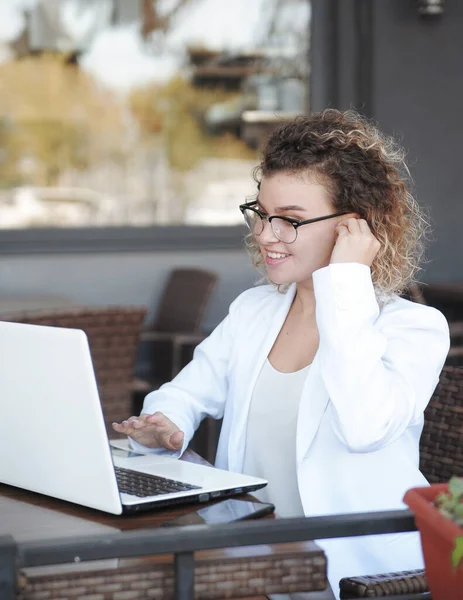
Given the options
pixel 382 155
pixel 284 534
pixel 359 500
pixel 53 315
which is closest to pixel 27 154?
pixel 53 315

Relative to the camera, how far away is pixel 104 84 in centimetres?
548

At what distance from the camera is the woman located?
162 cm

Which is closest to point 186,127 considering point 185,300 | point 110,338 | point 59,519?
point 185,300

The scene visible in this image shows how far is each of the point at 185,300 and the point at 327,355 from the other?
3.15 metres

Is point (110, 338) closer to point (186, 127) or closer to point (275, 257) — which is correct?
point (275, 257)

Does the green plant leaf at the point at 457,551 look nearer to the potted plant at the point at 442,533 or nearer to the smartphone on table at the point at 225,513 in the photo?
the potted plant at the point at 442,533

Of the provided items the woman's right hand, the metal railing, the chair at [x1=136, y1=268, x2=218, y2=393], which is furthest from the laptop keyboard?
the chair at [x1=136, y1=268, x2=218, y2=393]

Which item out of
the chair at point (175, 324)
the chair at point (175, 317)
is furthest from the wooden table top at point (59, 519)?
the chair at point (175, 317)

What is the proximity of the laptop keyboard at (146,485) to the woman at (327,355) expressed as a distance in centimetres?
21

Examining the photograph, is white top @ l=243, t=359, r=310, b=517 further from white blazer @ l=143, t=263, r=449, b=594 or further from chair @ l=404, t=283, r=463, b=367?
chair @ l=404, t=283, r=463, b=367

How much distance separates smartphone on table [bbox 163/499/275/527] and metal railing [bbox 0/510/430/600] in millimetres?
258

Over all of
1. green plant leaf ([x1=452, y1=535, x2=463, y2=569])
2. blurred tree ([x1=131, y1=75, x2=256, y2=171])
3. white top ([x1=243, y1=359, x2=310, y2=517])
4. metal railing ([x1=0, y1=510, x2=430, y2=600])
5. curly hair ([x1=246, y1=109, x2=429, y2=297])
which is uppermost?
blurred tree ([x1=131, y1=75, x2=256, y2=171])

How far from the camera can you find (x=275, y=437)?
6.19 ft

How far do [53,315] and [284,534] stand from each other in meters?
1.94
